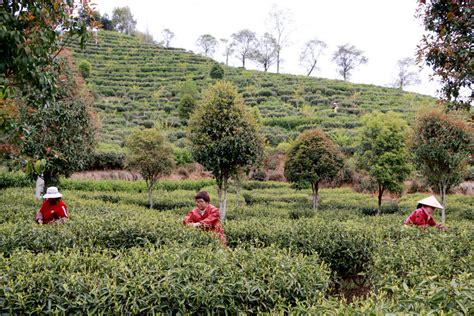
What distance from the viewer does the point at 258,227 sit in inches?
307

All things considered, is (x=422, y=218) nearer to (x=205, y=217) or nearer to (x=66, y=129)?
(x=205, y=217)

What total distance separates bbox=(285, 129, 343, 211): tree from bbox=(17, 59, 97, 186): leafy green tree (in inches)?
360

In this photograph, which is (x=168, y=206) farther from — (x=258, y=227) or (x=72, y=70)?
(x=258, y=227)

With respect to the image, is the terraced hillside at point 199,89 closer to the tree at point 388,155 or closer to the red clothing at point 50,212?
the tree at point 388,155

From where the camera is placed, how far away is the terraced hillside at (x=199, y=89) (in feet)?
130

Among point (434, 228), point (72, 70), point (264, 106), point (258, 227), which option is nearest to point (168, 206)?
point (72, 70)

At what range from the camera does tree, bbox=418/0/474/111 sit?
626 cm

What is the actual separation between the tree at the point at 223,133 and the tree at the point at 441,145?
21.9 ft

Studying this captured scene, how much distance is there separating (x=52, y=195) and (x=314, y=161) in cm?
1287

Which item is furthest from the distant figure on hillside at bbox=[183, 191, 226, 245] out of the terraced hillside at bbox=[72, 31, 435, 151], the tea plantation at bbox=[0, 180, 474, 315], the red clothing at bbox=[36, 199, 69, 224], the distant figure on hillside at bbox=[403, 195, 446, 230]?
the terraced hillside at bbox=[72, 31, 435, 151]

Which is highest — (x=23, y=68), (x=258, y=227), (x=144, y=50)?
(x=144, y=50)

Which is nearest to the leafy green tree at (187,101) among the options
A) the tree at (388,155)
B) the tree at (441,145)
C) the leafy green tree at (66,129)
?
the tree at (388,155)

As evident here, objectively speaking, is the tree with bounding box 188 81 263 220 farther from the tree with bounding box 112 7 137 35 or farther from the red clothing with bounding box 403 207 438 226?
the tree with bounding box 112 7 137 35

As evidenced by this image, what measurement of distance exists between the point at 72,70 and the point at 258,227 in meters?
10.0
